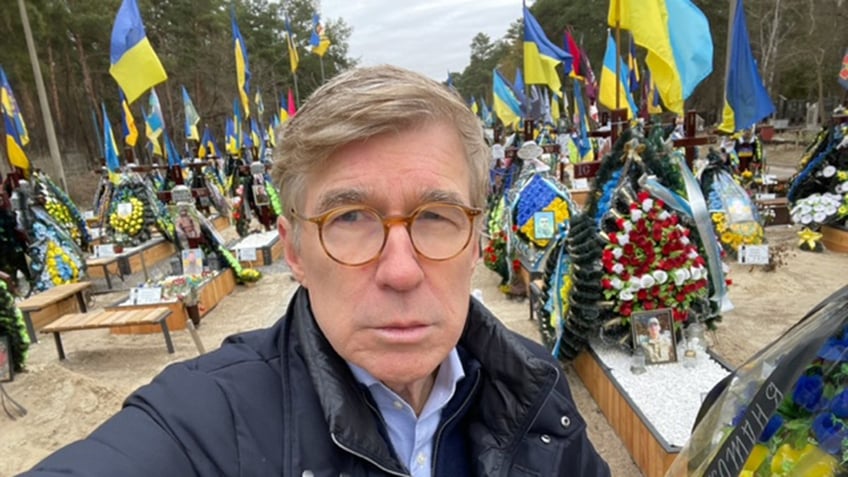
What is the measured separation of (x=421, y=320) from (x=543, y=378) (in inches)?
15.8

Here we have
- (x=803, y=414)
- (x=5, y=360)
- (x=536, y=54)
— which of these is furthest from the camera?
(x=536, y=54)

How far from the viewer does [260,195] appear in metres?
11.1

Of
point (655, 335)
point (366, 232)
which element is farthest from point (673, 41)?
point (366, 232)

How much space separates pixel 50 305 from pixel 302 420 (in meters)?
7.71

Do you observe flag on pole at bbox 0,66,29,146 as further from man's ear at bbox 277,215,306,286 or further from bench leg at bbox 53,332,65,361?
man's ear at bbox 277,215,306,286

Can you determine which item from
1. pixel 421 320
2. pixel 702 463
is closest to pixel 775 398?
pixel 702 463

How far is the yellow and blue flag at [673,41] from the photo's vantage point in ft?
12.6

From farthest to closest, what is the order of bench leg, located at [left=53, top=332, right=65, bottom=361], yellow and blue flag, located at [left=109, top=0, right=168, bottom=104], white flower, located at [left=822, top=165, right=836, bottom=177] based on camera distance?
white flower, located at [left=822, top=165, right=836, bottom=177] → yellow and blue flag, located at [left=109, top=0, right=168, bottom=104] → bench leg, located at [left=53, top=332, right=65, bottom=361]

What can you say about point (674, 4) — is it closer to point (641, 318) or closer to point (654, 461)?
point (641, 318)

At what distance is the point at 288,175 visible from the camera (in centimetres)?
105

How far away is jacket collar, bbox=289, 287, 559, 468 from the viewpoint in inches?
36.9

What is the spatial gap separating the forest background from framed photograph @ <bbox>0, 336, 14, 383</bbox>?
1538 cm

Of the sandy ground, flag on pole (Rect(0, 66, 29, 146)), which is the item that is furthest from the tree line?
flag on pole (Rect(0, 66, 29, 146))

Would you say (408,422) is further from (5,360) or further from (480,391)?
(5,360)
